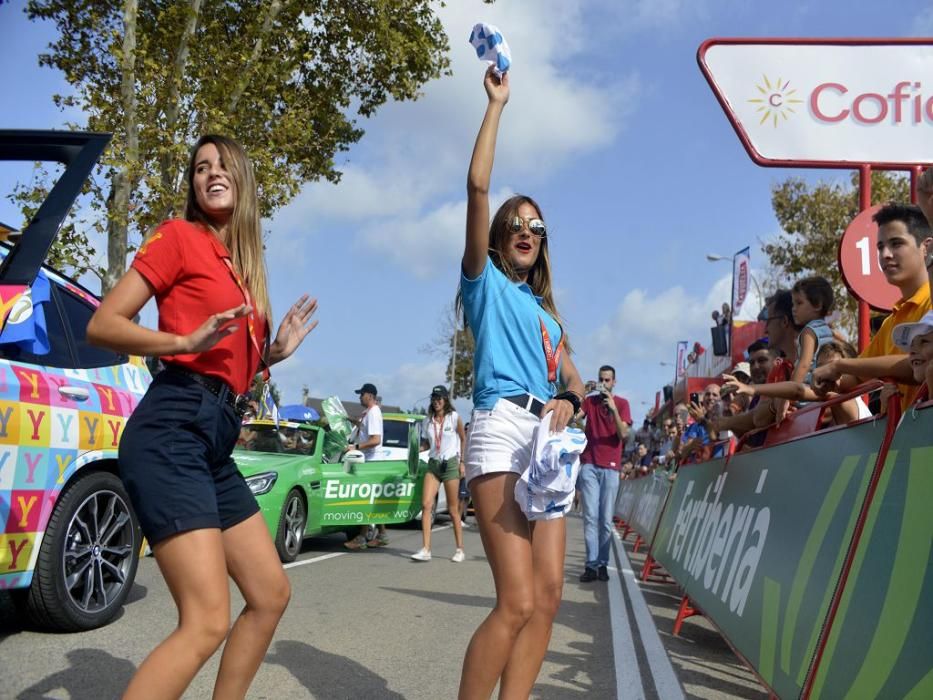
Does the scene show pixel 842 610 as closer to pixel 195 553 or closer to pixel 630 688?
pixel 630 688

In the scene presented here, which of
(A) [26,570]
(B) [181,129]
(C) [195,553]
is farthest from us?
(B) [181,129]

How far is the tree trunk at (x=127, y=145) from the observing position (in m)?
13.8

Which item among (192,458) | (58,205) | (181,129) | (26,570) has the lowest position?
(26,570)

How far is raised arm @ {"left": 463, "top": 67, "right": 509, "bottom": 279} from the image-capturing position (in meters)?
2.97

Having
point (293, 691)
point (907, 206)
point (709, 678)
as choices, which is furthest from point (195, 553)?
point (907, 206)

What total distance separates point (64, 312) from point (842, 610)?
4.22 m

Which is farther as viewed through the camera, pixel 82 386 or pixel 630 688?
pixel 82 386

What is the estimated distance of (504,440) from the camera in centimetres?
308

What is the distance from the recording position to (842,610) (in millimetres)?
3033

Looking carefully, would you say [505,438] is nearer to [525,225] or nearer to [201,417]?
[525,225]

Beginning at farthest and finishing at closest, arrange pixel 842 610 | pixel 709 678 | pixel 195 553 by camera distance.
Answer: pixel 709 678, pixel 842 610, pixel 195 553

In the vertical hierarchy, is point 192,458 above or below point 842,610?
above

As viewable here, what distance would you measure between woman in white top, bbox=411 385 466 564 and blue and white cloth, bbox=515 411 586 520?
7.29 meters

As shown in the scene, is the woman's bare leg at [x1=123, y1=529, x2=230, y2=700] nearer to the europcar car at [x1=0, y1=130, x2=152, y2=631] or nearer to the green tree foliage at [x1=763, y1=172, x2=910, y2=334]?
the europcar car at [x1=0, y1=130, x2=152, y2=631]
